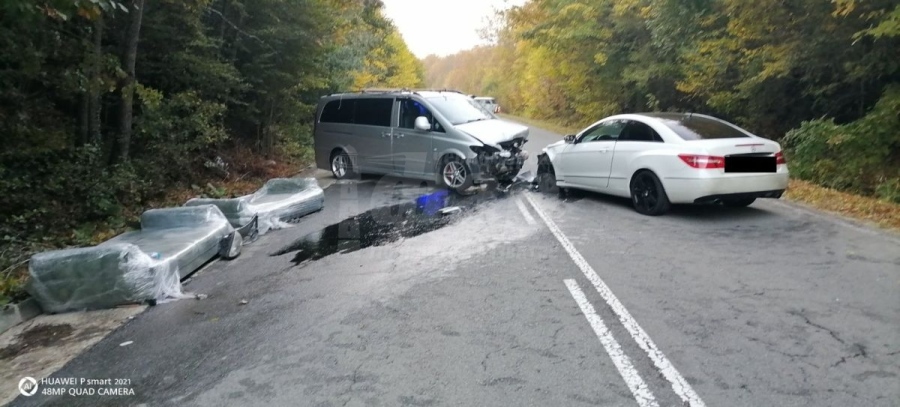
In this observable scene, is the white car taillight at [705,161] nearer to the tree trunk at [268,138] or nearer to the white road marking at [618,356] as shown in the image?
the white road marking at [618,356]

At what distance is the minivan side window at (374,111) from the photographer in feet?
42.6

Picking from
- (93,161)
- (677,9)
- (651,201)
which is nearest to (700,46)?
(677,9)

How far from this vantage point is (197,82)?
42.1 ft

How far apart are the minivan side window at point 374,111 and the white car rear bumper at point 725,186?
21.2 feet

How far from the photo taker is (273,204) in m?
9.67

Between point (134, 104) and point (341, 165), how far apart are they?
14.6 ft

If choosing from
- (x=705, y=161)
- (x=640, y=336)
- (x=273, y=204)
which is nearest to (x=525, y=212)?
(x=705, y=161)

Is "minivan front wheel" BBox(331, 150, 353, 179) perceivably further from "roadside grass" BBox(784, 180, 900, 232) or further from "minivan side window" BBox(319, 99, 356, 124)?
"roadside grass" BBox(784, 180, 900, 232)

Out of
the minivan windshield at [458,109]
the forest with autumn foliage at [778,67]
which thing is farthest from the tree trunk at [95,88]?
the forest with autumn foliage at [778,67]

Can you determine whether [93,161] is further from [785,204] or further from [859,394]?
[785,204]

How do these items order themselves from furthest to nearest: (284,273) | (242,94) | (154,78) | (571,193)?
1. (242,94)
2. (154,78)
3. (571,193)
4. (284,273)

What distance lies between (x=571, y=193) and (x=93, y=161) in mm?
7877

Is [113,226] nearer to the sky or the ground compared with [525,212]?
nearer to the ground

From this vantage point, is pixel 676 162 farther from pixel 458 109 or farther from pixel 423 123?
pixel 458 109
